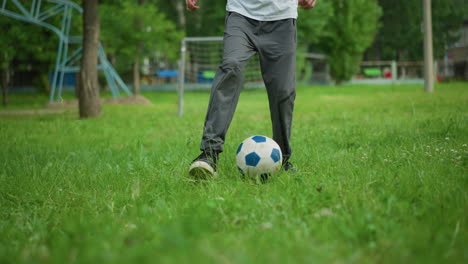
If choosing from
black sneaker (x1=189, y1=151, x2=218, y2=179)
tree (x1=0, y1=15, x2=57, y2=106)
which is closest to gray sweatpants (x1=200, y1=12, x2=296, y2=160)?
black sneaker (x1=189, y1=151, x2=218, y2=179)

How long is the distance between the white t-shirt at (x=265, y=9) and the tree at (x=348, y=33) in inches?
1071

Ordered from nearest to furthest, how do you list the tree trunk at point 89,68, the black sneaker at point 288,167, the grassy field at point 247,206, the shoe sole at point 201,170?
the grassy field at point 247,206 → the shoe sole at point 201,170 → the black sneaker at point 288,167 → the tree trunk at point 89,68

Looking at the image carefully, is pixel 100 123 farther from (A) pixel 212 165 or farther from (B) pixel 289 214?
(B) pixel 289 214

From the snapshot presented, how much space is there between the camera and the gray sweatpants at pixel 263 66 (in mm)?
3102

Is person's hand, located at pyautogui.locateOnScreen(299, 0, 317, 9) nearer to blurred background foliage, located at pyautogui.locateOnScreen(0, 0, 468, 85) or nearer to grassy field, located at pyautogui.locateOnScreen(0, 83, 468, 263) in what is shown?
grassy field, located at pyautogui.locateOnScreen(0, 83, 468, 263)

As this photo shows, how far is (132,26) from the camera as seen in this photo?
1952 cm

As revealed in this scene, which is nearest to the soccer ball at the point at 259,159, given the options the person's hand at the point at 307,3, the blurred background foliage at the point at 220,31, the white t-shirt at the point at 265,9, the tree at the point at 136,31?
the white t-shirt at the point at 265,9

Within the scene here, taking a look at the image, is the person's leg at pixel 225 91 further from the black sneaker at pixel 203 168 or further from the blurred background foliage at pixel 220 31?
the blurred background foliage at pixel 220 31

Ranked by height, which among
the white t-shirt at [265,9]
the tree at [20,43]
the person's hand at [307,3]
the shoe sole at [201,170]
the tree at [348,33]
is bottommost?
the shoe sole at [201,170]

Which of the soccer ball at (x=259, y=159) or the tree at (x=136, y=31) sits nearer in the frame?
the soccer ball at (x=259, y=159)

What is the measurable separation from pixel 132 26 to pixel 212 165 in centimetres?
1784

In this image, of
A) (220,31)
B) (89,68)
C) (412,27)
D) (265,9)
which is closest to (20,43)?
(89,68)

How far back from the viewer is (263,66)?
331 centimetres

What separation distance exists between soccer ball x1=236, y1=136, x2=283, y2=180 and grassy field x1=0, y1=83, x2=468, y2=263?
3.6 inches
